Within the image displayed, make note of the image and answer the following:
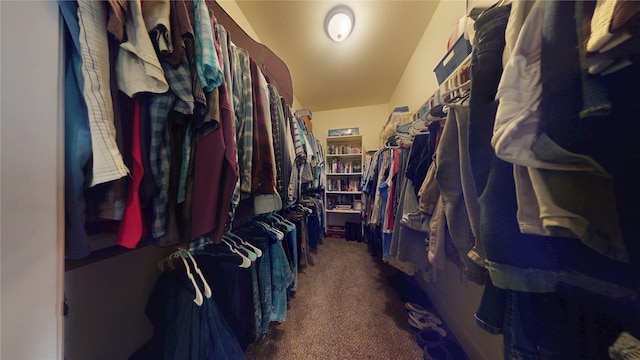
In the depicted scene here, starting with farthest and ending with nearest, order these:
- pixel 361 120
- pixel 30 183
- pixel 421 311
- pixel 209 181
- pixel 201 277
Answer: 1. pixel 361 120
2. pixel 421 311
3. pixel 201 277
4. pixel 209 181
5. pixel 30 183

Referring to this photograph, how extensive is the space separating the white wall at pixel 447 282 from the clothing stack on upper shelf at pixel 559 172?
0.67 meters

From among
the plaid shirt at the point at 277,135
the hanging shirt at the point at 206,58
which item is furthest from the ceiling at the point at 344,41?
the hanging shirt at the point at 206,58

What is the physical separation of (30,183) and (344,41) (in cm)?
201

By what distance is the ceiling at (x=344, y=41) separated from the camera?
4.42ft

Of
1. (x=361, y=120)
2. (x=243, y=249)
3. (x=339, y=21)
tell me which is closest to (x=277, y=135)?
(x=243, y=249)

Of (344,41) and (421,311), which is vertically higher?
(344,41)

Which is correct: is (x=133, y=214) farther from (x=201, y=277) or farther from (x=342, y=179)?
(x=342, y=179)

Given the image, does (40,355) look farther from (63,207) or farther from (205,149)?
(205,149)

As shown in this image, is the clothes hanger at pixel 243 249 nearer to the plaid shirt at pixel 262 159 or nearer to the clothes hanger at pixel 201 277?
the clothes hanger at pixel 201 277

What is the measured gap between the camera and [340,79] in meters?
2.23

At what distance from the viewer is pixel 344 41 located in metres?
1.66

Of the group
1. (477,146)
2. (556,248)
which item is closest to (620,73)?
(477,146)

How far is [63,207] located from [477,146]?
0.81 m

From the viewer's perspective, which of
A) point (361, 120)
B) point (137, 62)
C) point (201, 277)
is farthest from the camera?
point (361, 120)
